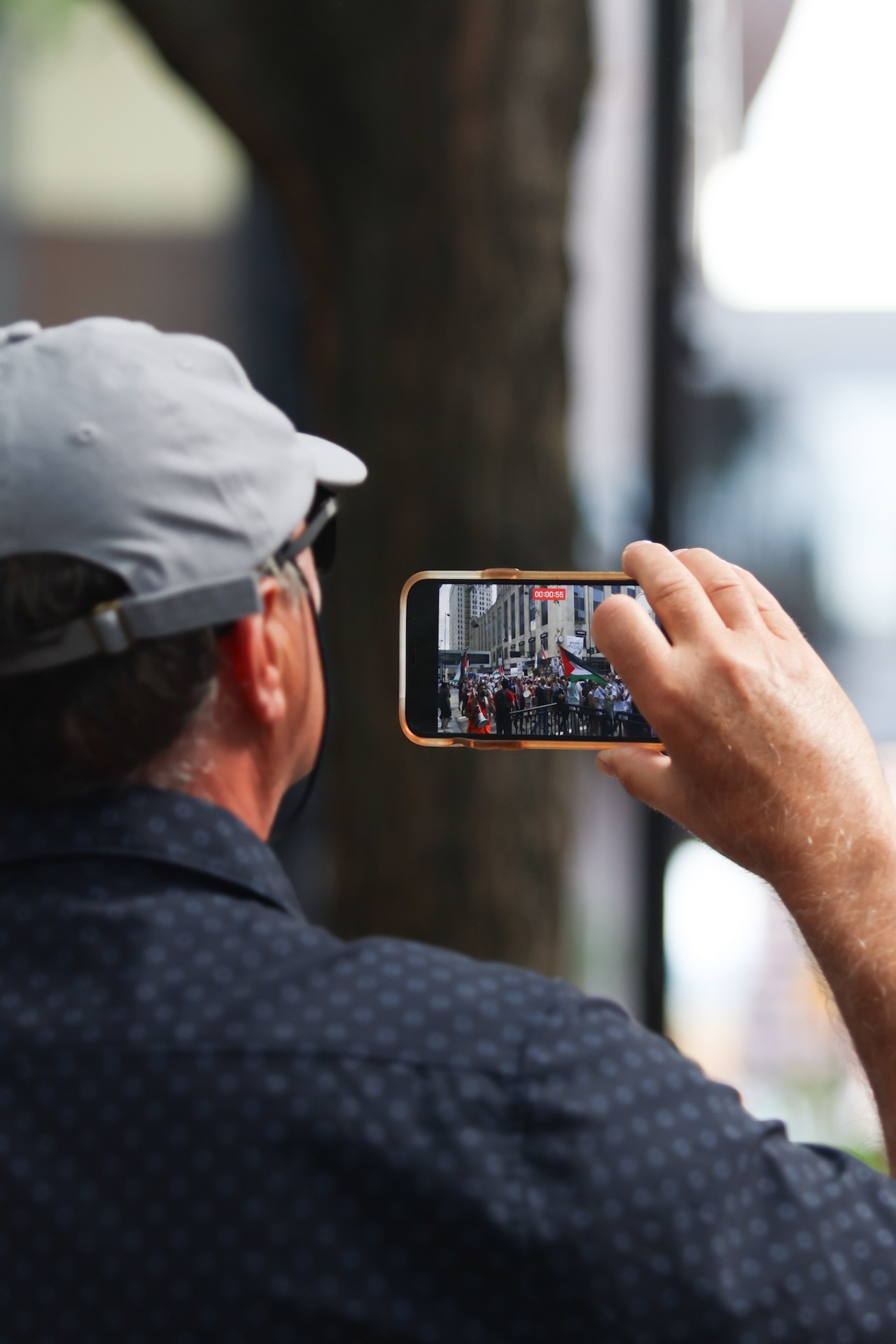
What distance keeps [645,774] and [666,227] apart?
67.6 inches

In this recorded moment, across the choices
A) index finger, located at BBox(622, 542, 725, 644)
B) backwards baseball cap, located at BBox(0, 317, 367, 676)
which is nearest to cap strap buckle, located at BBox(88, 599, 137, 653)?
backwards baseball cap, located at BBox(0, 317, 367, 676)

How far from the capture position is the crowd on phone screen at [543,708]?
1.06m

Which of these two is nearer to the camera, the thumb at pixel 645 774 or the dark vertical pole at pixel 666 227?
the thumb at pixel 645 774

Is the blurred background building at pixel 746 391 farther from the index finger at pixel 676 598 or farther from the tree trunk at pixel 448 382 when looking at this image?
the index finger at pixel 676 598

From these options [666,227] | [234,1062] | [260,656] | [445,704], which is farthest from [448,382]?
[234,1062]

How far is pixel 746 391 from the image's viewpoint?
246 cm

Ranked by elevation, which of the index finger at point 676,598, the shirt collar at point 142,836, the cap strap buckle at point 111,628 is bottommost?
the shirt collar at point 142,836

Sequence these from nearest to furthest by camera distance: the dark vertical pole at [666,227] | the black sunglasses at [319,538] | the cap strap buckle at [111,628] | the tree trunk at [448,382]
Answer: the cap strap buckle at [111,628] → the black sunglasses at [319,538] → the tree trunk at [448,382] → the dark vertical pole at [666,227]

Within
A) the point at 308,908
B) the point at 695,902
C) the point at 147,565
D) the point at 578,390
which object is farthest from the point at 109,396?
the point at 308,908

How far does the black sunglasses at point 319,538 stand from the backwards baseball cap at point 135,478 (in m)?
0.02

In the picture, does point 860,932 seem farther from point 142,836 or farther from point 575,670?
point 142,836

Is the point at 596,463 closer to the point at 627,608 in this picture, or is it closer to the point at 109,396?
the point at 627,608

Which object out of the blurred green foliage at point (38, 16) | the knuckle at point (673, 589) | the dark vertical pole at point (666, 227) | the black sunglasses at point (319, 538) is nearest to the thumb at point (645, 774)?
the knuckle at point (673, 589)

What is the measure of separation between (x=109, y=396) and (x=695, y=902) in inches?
78.0
